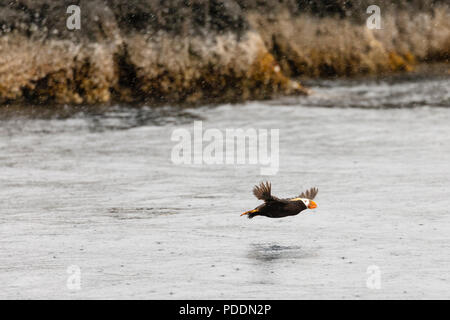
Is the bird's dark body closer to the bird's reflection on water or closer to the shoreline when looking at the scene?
the bird's reflection on water

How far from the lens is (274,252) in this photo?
1078 centimetres

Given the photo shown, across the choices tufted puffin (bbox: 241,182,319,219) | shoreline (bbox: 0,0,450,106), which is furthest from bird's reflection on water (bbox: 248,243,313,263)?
shoreline (bbox: 0,0,450,106)

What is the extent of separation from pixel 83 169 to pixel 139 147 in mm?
2233

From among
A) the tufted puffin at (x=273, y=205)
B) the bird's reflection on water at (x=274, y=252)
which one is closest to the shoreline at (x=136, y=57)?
the tufted puffin at (x=273, y=205)

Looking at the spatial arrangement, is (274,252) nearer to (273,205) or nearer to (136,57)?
(273,205)

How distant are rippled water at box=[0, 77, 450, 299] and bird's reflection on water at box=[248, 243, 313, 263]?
0.02 m

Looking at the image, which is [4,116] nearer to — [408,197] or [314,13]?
[408,197]

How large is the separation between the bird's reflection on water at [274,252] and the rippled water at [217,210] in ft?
0.07

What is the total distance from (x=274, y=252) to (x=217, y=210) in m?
2.21

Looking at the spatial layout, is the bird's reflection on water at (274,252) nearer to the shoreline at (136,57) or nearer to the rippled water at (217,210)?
the rippled water at (217,210)

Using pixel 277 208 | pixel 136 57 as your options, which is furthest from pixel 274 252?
pixel 136 57

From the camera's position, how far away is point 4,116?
2184cm

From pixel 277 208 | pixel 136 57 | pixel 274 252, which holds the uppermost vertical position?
pixel 136 57

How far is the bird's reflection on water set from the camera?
10.5 metres
